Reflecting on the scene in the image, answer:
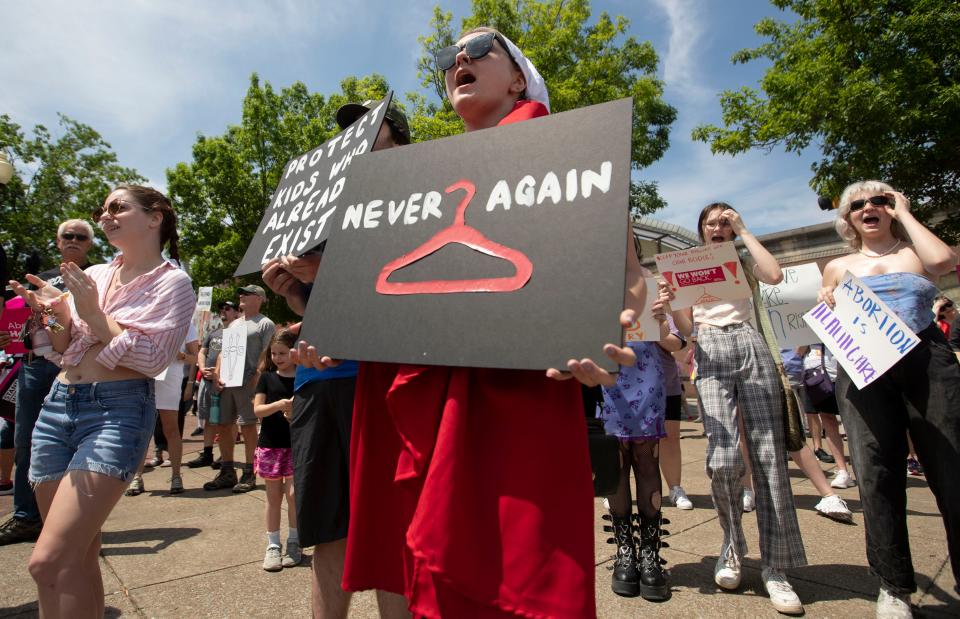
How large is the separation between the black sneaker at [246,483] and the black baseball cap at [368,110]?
4211mm

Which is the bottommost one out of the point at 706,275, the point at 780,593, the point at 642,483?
the point at 780,593

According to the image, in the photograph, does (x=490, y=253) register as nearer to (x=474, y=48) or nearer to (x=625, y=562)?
(x=474, y=48)

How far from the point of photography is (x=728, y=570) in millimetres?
2680

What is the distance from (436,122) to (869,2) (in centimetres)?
971

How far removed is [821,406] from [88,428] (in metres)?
A: 6.25

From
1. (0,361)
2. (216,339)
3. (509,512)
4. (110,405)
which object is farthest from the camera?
(216,339)

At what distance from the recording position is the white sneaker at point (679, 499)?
168 inches

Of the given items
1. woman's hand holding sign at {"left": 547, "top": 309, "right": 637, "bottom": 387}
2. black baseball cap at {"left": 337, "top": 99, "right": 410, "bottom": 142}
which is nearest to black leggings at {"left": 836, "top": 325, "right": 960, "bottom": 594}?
woman's hand holding sign at {"left": 547, "top": 309, "right": 637, "bottom": 387}

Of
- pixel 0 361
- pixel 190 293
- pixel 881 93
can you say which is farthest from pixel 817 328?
pixel 881 93

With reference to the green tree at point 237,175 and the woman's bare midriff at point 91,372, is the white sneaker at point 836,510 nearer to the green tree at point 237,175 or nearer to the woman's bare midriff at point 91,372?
the woman's bare midriff at point 91,372

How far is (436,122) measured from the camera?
14.5 m

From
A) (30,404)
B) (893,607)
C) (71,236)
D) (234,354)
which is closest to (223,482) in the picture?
(234,354)

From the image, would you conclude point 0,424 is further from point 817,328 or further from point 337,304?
point 817,328

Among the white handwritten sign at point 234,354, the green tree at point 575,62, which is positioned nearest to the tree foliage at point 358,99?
the green tree at point 575,62
